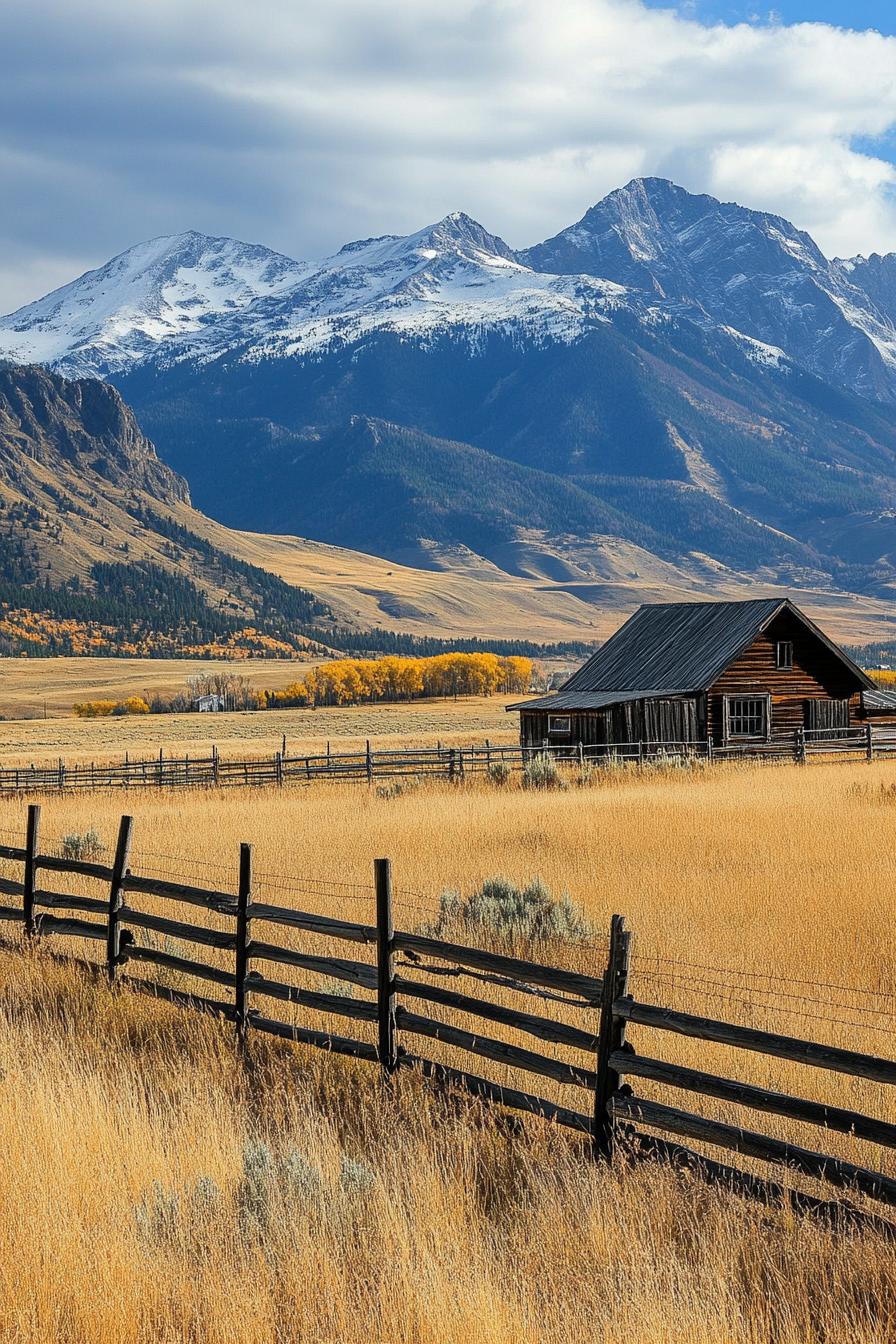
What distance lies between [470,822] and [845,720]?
2265cm

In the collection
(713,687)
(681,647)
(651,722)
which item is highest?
(681,647)

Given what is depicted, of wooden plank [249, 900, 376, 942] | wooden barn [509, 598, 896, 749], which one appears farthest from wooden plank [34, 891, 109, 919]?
wooden barn [509, 598, 896, 749]

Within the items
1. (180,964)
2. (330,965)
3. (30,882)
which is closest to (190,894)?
(180,964)

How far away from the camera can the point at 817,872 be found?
50.1 ft

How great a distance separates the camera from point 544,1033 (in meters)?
7.20

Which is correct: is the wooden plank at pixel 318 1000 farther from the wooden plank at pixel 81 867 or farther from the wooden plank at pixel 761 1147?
the wooden plank at pixel 81 867

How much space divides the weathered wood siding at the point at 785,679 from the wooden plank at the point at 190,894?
Result: 28447 mm

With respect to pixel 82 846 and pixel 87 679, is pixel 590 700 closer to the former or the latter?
pixel 82 846

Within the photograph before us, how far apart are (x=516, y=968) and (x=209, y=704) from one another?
121m

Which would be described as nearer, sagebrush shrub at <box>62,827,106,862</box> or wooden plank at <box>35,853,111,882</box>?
wooden plank at <box>35,853,111,882</box>

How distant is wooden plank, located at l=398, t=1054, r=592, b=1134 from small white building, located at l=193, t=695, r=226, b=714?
118 m

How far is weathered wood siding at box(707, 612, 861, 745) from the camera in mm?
38000

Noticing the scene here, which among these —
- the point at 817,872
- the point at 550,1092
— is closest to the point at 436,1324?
the point at 550,1092

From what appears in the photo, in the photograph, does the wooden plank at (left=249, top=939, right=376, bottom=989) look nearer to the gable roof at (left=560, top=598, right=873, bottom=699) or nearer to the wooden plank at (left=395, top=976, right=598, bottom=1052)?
the wooden plank at (left=395, top=976, right=598, bottom=1052)
